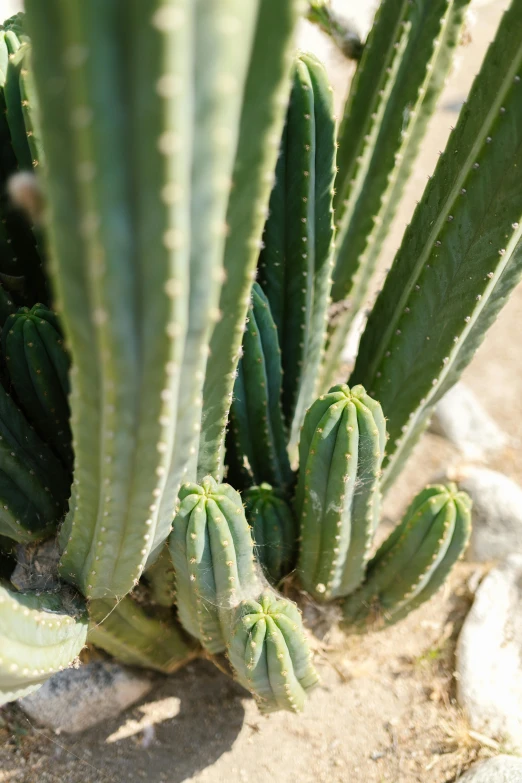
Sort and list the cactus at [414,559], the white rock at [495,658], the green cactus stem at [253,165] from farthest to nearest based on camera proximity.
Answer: the white rock at [495,658] → the cactus at [414,559] → the green cactus stem at [253,165]

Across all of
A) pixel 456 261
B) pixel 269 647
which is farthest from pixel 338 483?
pixel 456 261

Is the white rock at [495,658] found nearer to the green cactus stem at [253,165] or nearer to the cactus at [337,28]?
the green cactus stem at [253,165]

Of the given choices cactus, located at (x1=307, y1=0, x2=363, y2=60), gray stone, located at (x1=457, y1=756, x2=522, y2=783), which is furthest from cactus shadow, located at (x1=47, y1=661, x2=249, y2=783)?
cactus, located at (x1=307, y1=0, x2=363, y2=60)

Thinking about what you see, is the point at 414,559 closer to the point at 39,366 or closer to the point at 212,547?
the point at 212,547

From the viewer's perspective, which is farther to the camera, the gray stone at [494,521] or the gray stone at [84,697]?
the gray stone at [494,521]

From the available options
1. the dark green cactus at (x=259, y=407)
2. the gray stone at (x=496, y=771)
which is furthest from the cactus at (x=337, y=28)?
the gray stone at (x=496, y=771)

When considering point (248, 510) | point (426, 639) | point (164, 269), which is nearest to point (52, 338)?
point (248, 510)

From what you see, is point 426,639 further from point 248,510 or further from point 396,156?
point 396,156
